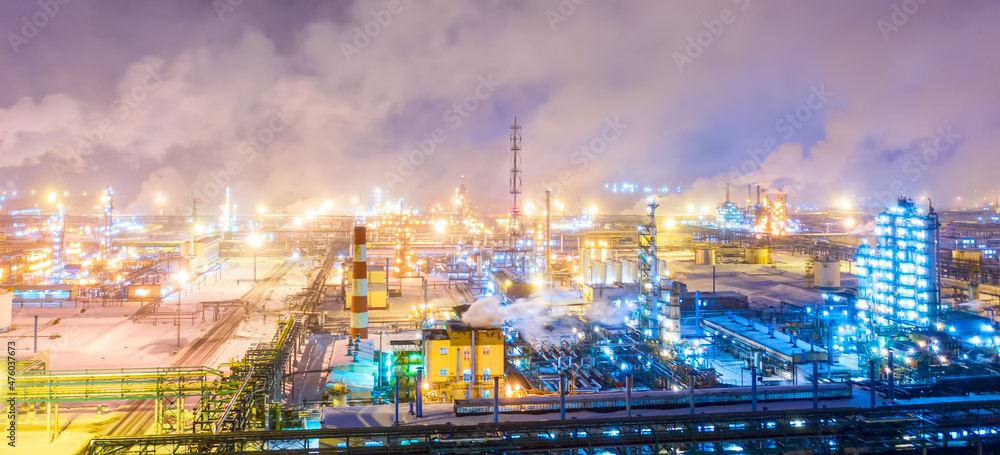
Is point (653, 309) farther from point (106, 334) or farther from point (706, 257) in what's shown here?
point (706, 257)

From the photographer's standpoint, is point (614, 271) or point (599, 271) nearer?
point (614, 271)

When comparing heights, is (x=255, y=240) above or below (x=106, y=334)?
above

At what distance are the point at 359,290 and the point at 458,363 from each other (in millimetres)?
10630

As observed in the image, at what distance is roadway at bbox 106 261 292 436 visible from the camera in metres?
16.6

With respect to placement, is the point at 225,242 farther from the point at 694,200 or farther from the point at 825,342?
the point at 694,200

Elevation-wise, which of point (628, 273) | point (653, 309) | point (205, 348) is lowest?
point (205, 348)

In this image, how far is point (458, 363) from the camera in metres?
16.6

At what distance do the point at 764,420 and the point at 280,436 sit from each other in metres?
9.80

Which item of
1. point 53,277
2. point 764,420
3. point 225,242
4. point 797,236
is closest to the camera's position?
point 764,420

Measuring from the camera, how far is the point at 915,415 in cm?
1184

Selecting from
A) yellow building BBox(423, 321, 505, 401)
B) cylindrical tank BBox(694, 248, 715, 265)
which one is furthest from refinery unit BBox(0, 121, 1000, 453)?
cylindrical tank BBox(694, 248, 715, 265)

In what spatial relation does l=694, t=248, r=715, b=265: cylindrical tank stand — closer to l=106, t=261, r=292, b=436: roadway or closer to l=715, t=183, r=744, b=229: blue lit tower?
l=106, t=261, r=292, b=436: roadway

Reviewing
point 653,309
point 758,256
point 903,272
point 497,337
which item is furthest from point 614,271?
point 758,256

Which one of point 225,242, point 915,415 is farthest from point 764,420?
point 225,242
